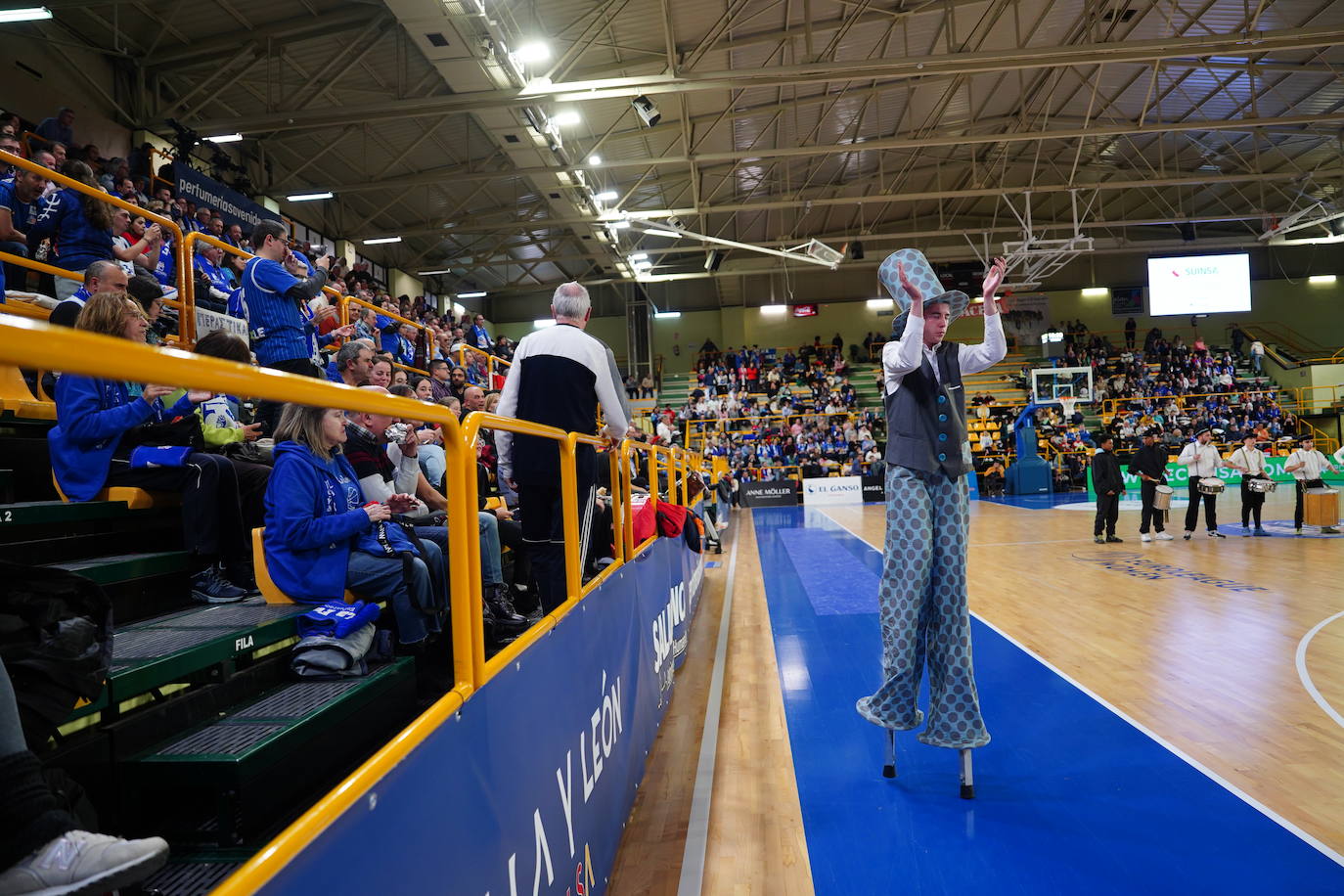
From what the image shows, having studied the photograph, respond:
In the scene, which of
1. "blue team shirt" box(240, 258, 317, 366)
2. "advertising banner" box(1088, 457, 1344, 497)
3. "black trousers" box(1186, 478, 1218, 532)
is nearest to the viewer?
"blue team shirt" box(240, 258, 317, 366)

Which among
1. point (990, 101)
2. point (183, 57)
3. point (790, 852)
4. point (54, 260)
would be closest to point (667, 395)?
point (990, 101)

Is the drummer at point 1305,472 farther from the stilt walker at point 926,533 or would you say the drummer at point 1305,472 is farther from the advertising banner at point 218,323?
the advertising banner at point 218,323

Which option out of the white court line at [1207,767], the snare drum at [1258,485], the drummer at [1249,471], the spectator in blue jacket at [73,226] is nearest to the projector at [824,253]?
the drummer at [1249,471]

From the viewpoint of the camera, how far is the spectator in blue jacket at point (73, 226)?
4.68 metres

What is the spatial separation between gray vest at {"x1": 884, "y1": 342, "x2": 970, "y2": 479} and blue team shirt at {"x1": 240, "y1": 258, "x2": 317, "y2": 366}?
343 centimetres

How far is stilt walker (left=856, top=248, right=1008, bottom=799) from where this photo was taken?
125 inches

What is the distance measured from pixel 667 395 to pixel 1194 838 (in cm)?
2754

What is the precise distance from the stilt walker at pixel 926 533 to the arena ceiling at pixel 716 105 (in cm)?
822

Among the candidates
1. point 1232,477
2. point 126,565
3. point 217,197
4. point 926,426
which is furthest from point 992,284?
point 1232,477

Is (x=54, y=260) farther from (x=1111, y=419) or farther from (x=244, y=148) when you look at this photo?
(x=1111, y=419)

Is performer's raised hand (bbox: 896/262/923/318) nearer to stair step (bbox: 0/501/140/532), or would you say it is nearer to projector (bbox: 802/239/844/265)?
stair step (bbox: 0/501/140/532)

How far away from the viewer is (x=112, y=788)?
143 cm

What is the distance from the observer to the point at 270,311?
4.68 m

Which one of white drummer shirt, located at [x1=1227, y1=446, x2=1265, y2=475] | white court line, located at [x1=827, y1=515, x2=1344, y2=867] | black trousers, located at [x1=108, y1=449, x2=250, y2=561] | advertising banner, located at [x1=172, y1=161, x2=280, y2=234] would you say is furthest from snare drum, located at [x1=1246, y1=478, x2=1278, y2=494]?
advertising banner, located at [x1=172, y1=161, x2=280, y2=234]
